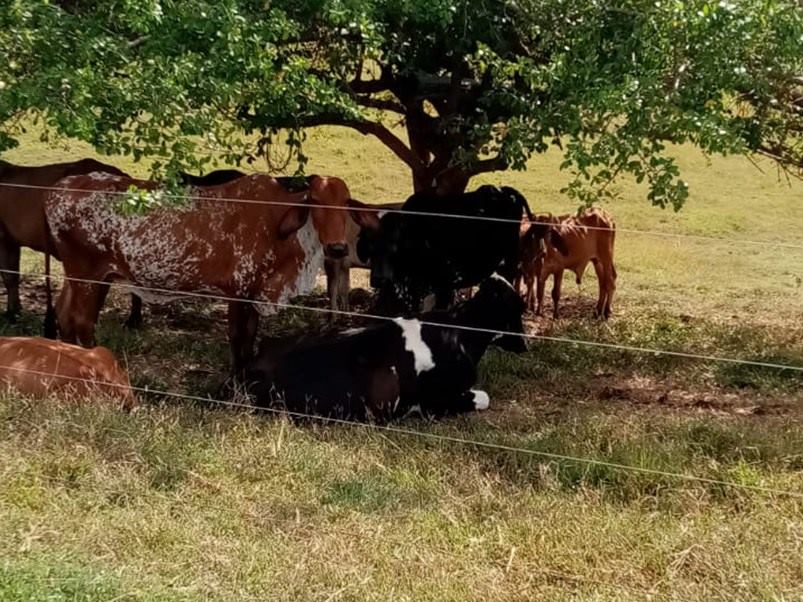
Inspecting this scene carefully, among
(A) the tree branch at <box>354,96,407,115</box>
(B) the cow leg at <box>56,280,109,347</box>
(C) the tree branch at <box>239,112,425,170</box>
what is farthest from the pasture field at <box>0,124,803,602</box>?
(A) the tree branch at <box>354,96,407,115</box>

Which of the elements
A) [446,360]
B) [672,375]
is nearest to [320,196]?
[446,360]

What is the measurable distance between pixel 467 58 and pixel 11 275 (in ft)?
16.4

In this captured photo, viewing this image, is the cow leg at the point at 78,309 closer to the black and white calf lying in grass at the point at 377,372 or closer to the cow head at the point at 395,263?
the black and white calf lying in grass at the point at 377,372

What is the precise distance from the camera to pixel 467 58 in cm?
711

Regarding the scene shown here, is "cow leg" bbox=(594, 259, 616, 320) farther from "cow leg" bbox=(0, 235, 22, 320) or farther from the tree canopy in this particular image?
"cow leg" bbox=(0, 235, 22, 320)

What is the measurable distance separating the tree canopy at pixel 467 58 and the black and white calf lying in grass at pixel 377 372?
148 cm

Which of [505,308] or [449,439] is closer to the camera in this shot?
[449,439]

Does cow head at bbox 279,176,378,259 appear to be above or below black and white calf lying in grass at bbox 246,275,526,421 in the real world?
above

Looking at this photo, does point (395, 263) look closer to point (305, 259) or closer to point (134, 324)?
point (305, 259)

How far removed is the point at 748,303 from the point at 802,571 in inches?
339

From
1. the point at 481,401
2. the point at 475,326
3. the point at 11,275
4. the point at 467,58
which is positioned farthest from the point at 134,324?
the point at 467,58

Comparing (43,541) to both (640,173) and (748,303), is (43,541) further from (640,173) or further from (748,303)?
(748,303)

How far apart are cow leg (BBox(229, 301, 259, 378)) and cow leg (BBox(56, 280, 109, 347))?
1.04 meters

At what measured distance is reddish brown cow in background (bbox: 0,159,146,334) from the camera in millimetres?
8992
